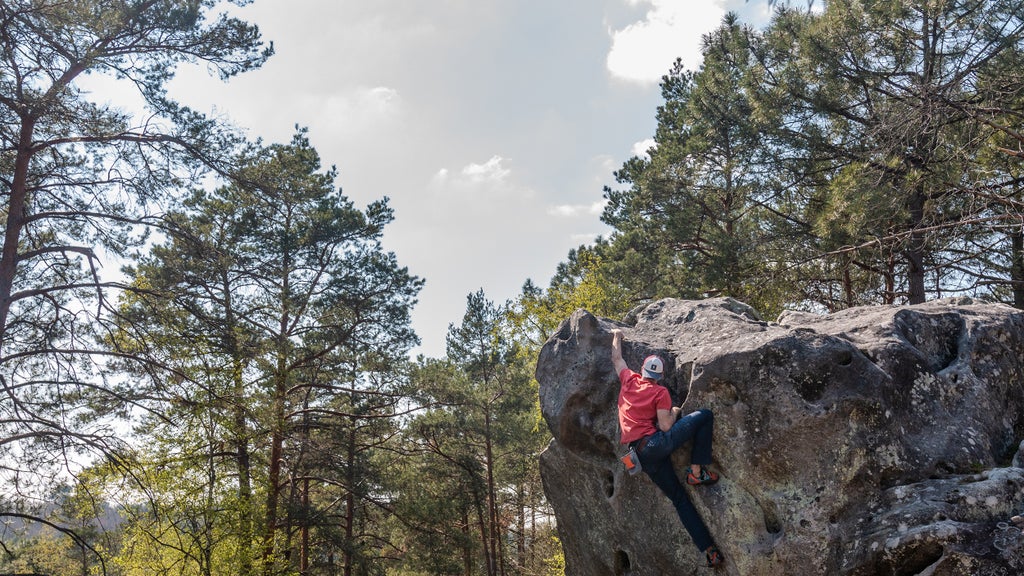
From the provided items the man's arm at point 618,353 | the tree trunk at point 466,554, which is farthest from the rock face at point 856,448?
the tree trunk at point 466,554

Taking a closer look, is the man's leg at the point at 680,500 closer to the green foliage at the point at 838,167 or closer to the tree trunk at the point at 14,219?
the green foliage at the point at 838,167

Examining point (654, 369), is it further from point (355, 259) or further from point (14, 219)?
point (355, 259)

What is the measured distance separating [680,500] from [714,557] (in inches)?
23.0

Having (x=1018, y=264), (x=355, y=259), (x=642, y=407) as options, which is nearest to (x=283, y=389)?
(x=355, y=259)

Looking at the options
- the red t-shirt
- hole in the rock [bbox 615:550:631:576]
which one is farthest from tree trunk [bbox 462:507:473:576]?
the red t-shirt

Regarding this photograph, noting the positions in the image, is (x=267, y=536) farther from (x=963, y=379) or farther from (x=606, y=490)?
(x=963, y=379)

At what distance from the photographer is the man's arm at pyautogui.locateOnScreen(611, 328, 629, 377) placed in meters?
7.10

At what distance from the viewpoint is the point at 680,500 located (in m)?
6.48

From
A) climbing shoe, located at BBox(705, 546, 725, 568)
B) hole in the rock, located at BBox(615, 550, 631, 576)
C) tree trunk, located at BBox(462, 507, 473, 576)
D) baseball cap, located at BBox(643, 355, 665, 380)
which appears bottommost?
tree trunk, located at BBox(462, 507, 473, 576)

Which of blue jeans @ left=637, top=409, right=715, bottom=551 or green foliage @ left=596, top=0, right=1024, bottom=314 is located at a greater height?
green foliage @ left=596, top=0, right=1024, bottom=314

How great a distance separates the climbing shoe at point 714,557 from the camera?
249 inches

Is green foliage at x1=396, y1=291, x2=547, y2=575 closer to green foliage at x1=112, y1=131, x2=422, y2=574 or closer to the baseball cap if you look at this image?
green foliage at x1=112, y1=131, x2=422, y2=574

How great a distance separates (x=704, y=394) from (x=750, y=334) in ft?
2.63

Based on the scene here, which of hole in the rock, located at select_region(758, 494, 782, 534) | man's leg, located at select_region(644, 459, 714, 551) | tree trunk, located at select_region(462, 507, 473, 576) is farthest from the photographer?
tree trunk, located at select_region(462, 507, 473, 576)
